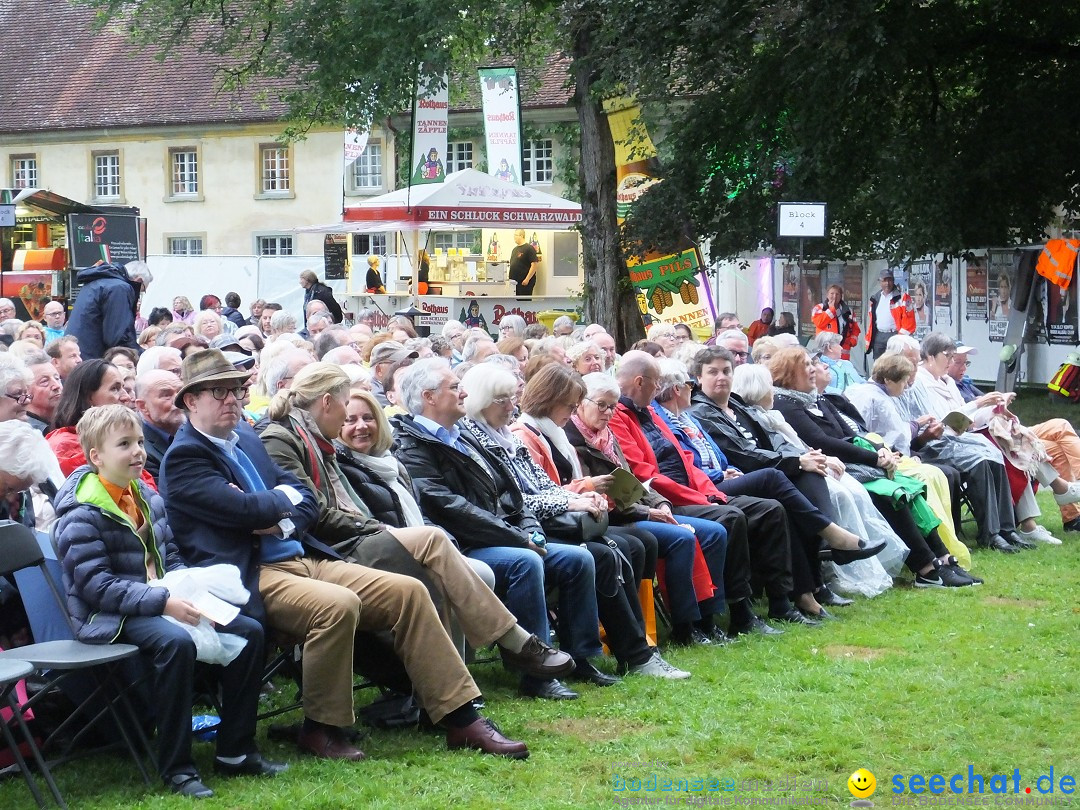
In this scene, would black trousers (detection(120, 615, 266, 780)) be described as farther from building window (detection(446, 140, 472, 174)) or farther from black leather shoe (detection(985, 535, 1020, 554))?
building window (detection(446, 140, 472, 174))

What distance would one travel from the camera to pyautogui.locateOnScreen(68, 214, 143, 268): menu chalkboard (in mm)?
23844

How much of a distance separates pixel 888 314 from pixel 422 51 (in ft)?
26.5

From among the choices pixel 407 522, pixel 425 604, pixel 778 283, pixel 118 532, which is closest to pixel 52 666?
pixel 118 532

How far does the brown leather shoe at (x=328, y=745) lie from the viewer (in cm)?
553

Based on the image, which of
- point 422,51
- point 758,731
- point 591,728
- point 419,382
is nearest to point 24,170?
point 422,51

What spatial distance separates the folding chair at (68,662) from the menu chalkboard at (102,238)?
19346 millimetres

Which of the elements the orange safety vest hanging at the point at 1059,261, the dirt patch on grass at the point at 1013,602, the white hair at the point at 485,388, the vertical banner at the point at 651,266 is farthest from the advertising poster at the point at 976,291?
the white hair at the point at 485,388

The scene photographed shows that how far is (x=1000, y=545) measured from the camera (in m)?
10.3

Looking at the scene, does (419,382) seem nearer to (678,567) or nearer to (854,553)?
(678,567)

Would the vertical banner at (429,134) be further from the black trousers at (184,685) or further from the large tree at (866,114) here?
the black trousers at (184,685)

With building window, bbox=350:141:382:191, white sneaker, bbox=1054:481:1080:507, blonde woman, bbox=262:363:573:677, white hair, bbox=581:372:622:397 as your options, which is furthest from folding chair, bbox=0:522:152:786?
building window, bbox=350:141:382:191

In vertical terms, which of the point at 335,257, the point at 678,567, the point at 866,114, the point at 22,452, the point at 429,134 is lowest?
the point at 678,567

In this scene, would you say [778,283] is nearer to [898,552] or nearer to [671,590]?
[898,552]

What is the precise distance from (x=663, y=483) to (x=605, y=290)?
12149 mm
